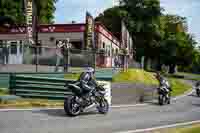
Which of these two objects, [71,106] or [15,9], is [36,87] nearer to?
[71,106]

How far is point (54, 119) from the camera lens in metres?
Answer: 12.4

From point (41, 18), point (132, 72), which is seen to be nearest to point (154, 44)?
point (41, 18)

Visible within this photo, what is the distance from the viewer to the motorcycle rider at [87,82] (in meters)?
13.9

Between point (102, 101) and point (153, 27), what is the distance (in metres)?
58.6

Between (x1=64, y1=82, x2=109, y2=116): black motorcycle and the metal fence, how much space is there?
20.1ft

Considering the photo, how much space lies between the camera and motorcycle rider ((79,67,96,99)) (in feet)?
45.6

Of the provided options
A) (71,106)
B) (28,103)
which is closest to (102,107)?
(71,106)

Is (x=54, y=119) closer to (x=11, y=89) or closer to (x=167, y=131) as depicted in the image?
(x=167, y=131)

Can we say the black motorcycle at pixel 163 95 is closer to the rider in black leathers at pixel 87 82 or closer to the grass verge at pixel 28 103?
the grass verge at pixel 28 103

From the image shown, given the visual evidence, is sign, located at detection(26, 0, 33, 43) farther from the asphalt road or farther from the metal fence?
the asphalt road

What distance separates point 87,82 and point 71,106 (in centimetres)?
120

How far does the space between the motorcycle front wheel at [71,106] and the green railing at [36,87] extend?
2947 mm

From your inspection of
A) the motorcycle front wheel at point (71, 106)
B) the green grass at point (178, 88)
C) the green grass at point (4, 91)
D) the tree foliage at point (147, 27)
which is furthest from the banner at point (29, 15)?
the tree foliage at point (147, 27)

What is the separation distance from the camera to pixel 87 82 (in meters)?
14.1
